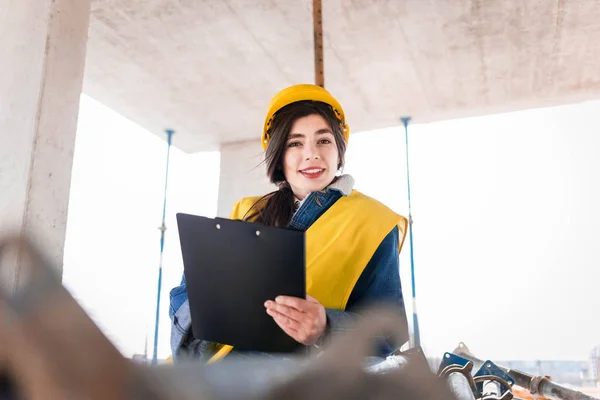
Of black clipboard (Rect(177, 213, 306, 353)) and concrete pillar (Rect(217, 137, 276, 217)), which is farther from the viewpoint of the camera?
concrete pillar (Rect(217, 137, 276, 217))

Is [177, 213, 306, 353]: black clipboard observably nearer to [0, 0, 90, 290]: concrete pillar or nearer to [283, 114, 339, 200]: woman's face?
[283, 114, 339, 200]: woman's face

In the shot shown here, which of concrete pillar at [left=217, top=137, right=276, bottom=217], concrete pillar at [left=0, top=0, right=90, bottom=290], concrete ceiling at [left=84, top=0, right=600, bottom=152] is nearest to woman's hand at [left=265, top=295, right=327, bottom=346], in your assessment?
concrete pillar at [left=0, top=0, right=90, bottom=290]

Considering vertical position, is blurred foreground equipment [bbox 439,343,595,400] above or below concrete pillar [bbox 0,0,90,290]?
below

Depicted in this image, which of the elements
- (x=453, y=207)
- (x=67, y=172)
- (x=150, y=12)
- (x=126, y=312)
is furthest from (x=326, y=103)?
(x=453, y=207)

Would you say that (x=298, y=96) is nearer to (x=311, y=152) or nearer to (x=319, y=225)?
(x=311, y=152)

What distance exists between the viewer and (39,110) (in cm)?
239

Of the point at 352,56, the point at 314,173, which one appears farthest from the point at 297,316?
the point at 352,56

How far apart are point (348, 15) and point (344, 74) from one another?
3.39 feet

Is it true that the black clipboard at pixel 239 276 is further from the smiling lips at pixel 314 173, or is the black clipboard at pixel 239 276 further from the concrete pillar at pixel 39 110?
the concrete pillar at pixel 39 110

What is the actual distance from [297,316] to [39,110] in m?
2.01

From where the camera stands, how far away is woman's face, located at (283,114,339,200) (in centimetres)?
133

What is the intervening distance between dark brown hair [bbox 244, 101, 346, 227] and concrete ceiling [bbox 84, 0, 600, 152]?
305cm

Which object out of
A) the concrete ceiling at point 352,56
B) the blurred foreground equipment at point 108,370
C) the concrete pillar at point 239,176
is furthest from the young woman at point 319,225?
the concrete pillar at point 239,176

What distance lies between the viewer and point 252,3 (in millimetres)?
4137
